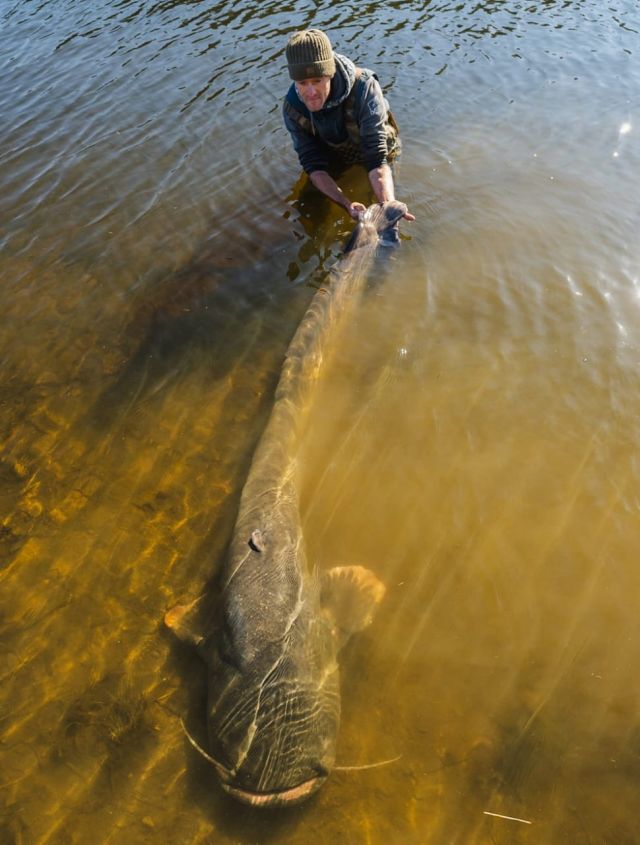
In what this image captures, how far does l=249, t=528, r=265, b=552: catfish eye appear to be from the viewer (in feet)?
12.4

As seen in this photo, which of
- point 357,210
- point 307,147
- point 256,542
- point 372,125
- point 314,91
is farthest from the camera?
point 307,147

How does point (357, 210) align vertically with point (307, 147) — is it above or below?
below

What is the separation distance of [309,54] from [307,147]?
1.31m

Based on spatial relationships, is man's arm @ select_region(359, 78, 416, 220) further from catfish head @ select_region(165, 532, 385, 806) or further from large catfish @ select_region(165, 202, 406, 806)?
catfish head @ select_region(165, 532, 385, 806)

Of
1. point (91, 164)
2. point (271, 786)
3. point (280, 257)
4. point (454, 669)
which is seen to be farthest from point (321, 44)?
point (271, 786)

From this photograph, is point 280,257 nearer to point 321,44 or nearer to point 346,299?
point 346,299

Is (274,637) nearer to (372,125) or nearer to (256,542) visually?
(256,542)

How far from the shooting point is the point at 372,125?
677 cm

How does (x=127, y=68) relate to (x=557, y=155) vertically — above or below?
above

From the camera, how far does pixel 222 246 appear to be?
7.02 metres

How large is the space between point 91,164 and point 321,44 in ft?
14.3

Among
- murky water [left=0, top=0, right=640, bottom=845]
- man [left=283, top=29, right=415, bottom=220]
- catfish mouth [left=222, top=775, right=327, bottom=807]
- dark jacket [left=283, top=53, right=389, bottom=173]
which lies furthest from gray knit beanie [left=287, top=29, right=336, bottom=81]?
catfish mouth [left=222, top=775, right=327, bottom=807]

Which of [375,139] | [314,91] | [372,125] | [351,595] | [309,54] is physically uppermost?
[309,54]

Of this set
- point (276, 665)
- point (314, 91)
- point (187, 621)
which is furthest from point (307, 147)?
point (276, 665)
